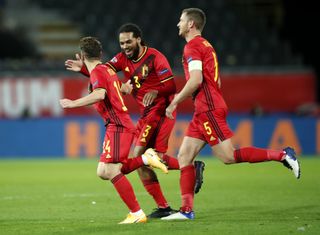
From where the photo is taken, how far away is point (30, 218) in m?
8.53

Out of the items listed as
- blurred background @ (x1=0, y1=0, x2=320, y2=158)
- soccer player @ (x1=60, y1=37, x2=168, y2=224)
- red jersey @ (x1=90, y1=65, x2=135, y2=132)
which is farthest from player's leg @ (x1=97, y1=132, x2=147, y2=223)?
blurred background @ (x1=0, y1=0, x2=320, y2=158)

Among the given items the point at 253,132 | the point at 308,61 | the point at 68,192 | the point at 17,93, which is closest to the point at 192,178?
the point at 68,192

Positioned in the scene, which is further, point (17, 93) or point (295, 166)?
point (17, 93)

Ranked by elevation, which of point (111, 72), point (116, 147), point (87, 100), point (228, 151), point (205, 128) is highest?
point (111, 72)

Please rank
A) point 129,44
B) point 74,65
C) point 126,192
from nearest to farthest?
point 126,192, point 129,44, point 74,65

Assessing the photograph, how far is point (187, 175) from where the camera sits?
27.3 ft

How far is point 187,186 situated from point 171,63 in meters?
13.8

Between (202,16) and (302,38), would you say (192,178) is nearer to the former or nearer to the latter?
(202,16)

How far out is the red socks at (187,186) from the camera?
823 cm

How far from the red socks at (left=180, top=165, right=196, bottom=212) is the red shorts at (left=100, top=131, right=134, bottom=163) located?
724 mm

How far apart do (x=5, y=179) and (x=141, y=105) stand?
5.77m

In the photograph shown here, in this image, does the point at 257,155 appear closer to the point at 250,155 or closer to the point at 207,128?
the point at 250,155

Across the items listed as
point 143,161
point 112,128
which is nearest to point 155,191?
point 143,161

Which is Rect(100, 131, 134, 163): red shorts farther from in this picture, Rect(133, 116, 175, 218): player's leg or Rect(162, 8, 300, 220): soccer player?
Rect(133, 116, 175, 218): player's leg
